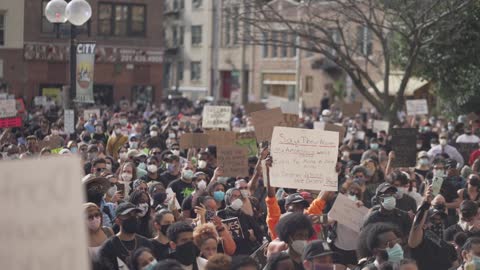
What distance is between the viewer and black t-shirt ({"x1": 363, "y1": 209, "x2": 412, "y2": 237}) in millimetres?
9734

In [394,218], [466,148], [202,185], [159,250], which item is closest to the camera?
[159,250]

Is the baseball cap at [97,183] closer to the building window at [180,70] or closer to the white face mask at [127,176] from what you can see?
the white face mask at [127,176]

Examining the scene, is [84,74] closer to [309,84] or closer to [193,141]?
[193,141]

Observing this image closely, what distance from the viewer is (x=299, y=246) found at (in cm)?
816

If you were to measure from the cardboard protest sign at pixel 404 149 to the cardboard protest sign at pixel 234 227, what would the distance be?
642 centimetres

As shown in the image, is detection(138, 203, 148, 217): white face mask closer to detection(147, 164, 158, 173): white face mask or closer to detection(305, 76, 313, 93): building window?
detection(147, 164, 158, 173): white face mask

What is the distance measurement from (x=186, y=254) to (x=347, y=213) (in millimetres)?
2559

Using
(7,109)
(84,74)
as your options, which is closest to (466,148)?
(84,74)

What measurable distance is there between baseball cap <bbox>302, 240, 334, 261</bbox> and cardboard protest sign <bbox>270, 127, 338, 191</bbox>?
11.5ft

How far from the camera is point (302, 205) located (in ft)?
31.8

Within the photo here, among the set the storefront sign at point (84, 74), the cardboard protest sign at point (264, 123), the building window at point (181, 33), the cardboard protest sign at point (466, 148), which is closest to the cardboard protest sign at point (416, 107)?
the cardboard protest sign at point (466, 148)

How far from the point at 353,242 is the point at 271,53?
54486 millimetres

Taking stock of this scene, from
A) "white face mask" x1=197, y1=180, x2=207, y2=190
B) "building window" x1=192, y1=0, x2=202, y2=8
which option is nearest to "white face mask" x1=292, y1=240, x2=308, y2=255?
"white face mask" x1=197, y1=180, x2=207, y2=190

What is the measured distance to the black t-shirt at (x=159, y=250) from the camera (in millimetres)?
8461
